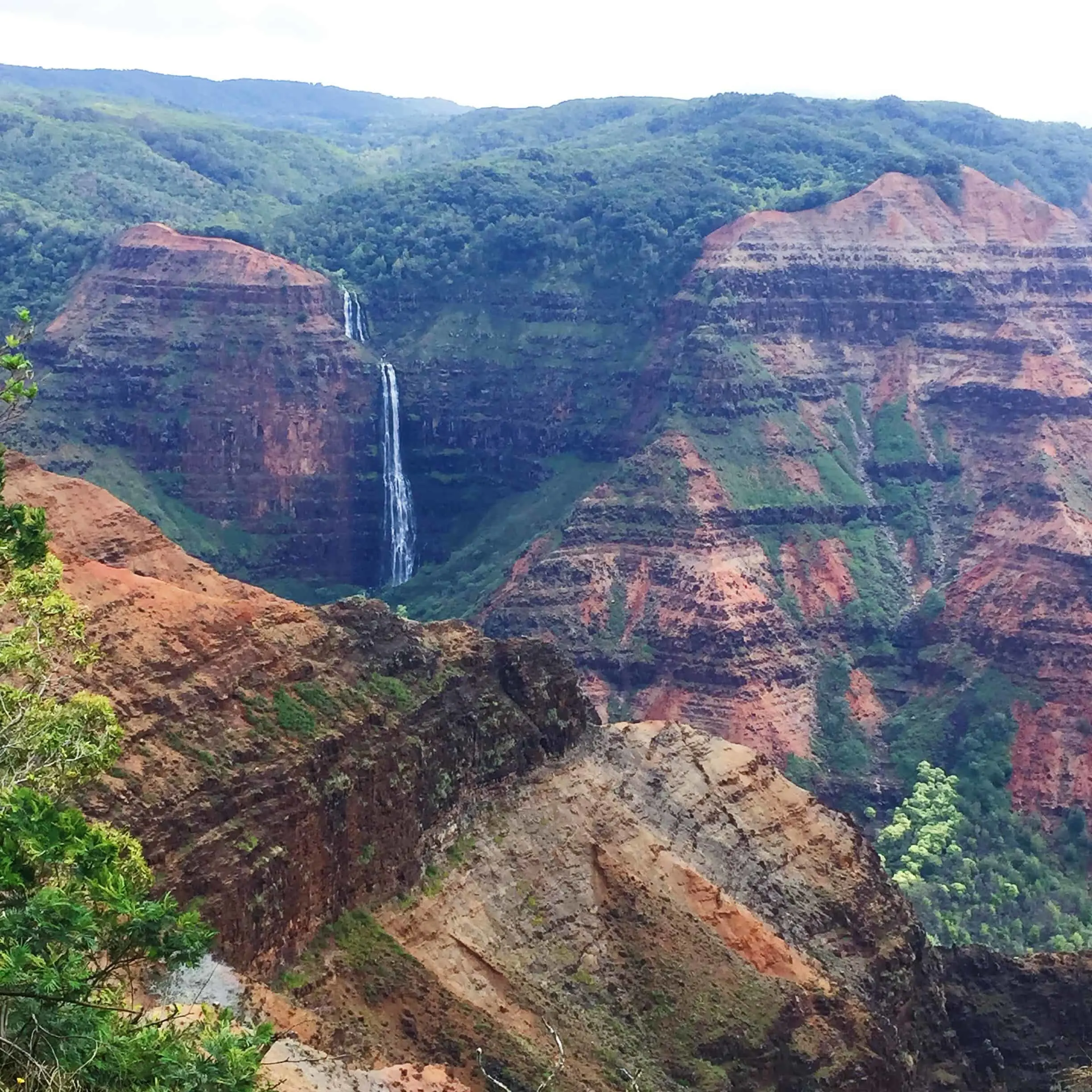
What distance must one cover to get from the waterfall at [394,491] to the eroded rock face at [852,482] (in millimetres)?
21822

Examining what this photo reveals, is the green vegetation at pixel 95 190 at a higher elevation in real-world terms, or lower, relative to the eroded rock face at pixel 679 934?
higher

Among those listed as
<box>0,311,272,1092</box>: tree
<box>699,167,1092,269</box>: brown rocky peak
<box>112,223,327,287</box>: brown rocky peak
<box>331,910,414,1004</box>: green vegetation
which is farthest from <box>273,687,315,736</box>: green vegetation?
<box>112,223,327,287</box>: brown rocky peak

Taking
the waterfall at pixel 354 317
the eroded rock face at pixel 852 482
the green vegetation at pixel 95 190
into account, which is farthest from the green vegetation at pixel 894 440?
the green vegetation at pixel 95 190

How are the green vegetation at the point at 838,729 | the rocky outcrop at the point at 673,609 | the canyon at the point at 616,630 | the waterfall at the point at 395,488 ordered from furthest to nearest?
the waterfall at the point at 395,488
the rocky outcrop at the point at 673,609
the green vegetation at the point at 838,729
the canyon at the point at 616,630

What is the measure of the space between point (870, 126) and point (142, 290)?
2966 inches

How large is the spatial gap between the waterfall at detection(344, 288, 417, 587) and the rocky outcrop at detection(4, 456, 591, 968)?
72.6 meters

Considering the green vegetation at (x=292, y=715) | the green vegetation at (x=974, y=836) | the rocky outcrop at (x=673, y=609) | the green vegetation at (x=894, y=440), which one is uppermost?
the green vegetation at (x=292, y=715)

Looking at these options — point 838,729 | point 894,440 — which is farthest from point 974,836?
point 894,440

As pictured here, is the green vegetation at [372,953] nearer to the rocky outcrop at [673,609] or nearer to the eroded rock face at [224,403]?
the rocky outcrop at [673,609]

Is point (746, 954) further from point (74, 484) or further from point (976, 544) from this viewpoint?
point (976, 544)

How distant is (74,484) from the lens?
62.2 m

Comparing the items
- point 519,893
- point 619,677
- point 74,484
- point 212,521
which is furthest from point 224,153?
point 519,893

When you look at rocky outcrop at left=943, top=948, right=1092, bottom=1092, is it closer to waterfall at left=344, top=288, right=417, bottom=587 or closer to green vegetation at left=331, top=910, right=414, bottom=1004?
green vegetation at left=331, top=910, right=414, bottom=1004

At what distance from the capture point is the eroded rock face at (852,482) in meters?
104
